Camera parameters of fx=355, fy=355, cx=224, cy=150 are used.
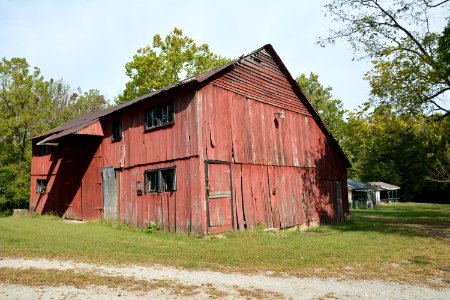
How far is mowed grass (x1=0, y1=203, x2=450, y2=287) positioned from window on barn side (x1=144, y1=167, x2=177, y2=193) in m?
1.89

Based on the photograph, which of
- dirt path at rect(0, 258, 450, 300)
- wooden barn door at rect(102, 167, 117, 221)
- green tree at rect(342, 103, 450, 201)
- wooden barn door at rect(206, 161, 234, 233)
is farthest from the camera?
green tree at rect(342, 103, 450, 201)

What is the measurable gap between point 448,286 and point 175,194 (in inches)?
390

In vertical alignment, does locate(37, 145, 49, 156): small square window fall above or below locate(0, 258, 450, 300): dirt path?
above

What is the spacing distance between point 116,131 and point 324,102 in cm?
3874

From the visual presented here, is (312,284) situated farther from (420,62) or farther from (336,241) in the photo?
(420,62)

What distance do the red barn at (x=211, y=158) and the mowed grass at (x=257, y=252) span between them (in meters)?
1.53

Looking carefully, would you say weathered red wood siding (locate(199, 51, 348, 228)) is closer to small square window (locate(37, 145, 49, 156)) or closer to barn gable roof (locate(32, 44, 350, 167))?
barn gable roof (locate(32, 44, 350, 167))

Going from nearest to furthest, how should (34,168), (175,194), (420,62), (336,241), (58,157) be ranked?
(336,241)
(175,194)
(420,62)
(58,157)
(34,168)

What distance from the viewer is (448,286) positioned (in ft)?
23.9

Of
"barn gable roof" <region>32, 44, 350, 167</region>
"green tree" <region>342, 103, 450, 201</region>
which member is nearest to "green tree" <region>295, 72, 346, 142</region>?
"green tree" <region>342, 103, 450, 201</region>

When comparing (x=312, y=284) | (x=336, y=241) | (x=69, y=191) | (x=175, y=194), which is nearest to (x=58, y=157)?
(x=69, y=191)

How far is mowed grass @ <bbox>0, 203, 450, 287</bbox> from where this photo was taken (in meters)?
8.67

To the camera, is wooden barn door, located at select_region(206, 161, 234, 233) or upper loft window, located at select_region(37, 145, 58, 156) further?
upper loft window, located at select_region(37, 145, 58, 156)

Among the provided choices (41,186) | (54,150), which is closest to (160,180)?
(54,150)
